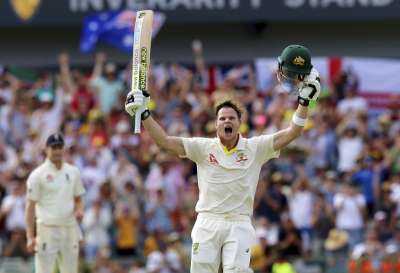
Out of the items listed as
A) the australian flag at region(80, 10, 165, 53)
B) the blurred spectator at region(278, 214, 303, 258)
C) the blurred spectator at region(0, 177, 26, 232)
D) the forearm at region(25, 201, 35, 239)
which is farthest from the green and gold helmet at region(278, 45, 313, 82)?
the australian flag at region(80, 10, 165, 53)

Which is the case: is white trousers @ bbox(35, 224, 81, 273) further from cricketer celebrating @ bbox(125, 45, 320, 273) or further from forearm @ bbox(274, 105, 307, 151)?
forearm @ bbox(274, 105, 307, 151)

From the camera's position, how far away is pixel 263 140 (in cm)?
1212

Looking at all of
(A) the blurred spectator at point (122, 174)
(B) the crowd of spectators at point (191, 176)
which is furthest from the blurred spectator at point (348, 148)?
(A) the blurred spectator at point (122, 174)

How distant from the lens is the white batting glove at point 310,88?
1162 centimetres

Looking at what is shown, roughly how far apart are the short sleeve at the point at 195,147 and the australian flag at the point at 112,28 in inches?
487

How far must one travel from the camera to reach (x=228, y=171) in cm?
1202

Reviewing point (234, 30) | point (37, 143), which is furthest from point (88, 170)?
point (234, 30)

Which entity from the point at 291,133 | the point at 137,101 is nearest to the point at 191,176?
the point at 291,133

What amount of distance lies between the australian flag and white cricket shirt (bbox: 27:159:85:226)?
359 inches

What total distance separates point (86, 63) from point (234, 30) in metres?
3.27

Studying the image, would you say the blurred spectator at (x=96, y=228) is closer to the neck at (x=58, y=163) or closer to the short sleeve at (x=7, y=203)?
the short sleeve at (x=7, y=203)

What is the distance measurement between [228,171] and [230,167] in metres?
0.04

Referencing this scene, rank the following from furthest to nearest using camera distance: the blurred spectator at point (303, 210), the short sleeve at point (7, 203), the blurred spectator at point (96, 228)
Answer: the short sleeve at point (7, 203) → the blurred spectator at point (96, 228) → the blurred spectator at point (303, 210)

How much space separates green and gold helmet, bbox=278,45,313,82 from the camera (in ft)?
38.1
